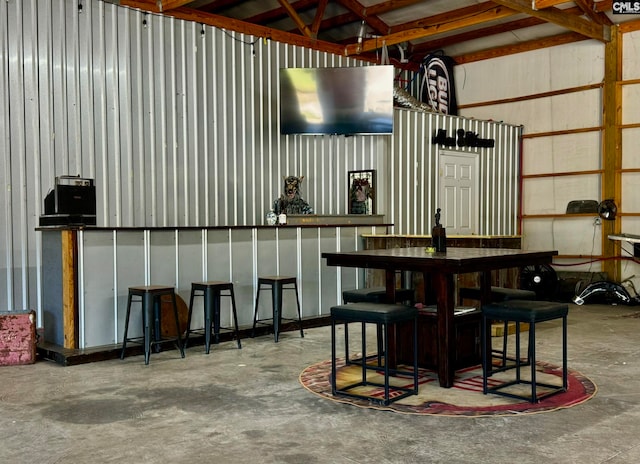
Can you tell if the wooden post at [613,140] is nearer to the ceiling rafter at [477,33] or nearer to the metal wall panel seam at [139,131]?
the ceiling rafter at [477,33]

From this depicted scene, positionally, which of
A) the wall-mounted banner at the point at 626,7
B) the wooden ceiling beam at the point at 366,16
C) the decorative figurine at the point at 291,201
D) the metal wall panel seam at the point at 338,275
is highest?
the wooden ceiling beam at the point at 366,16

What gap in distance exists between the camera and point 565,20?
897 cm

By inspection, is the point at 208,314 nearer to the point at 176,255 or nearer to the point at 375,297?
the point at 176,255

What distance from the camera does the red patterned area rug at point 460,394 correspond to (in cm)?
396

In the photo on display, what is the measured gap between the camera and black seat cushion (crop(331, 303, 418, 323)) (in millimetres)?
4055

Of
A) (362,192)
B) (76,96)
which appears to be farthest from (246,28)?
(362,192)

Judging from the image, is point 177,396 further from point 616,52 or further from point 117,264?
point 616,52

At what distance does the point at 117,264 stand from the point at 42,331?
3.91 feet

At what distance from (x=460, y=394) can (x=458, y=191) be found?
6.35 metres

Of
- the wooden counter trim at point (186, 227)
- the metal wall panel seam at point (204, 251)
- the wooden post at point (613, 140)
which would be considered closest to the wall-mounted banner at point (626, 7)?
the wooden post at point (613, 140)

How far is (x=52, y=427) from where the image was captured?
3701 millimetres

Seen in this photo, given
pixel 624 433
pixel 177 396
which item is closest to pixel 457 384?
pixel 624 433

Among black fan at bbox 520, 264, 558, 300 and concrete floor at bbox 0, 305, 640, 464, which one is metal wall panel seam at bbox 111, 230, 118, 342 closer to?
concrete floor at bbox 0, 305, 640, 464

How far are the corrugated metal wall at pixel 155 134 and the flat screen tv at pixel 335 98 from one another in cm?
33
